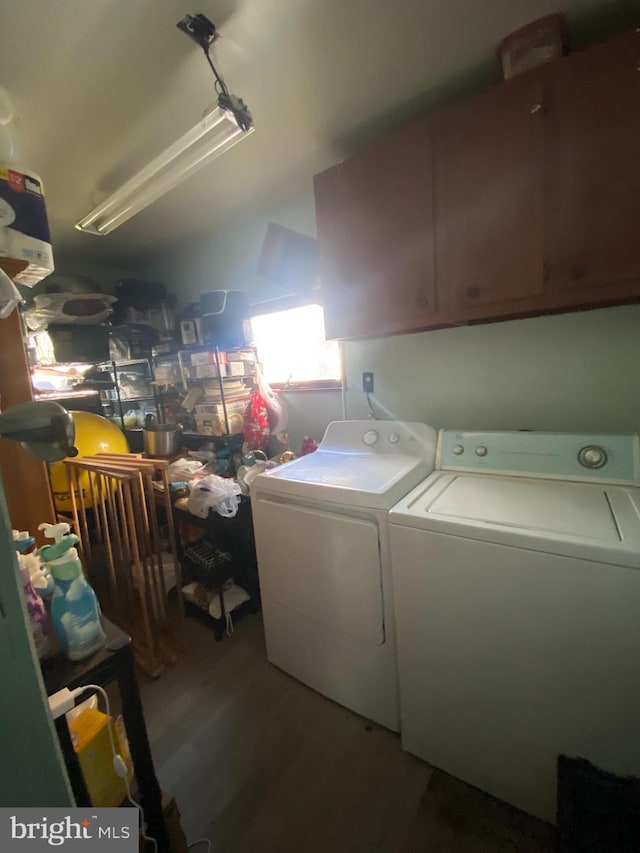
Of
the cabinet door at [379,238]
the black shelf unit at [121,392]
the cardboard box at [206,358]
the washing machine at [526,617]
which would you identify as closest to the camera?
the washing machine at [526,617]

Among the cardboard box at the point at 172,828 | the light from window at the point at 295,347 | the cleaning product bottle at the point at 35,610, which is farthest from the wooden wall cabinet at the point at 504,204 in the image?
the cardboard box at the point at 172,828

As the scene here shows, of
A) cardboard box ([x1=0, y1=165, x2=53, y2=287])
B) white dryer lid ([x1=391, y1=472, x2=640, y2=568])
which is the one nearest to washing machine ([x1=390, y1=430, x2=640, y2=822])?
white dryer lid ([x1=391, y1=472, x2=640, y2=568])

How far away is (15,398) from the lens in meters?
1.18

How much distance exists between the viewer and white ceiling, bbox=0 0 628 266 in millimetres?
1049

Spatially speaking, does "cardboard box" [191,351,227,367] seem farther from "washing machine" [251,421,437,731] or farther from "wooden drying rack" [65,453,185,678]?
"washing machine" [251,421,437,731]

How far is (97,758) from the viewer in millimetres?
885

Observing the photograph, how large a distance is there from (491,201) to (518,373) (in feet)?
2.40

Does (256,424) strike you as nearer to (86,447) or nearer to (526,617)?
(86,447)

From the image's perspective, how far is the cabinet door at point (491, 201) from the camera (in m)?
1.19

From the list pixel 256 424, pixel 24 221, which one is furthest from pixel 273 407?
pixel 24 221

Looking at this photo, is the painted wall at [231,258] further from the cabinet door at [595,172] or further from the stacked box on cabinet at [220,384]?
the cabinet door at [595,172]

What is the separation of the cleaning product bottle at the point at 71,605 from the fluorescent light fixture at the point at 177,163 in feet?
4.75

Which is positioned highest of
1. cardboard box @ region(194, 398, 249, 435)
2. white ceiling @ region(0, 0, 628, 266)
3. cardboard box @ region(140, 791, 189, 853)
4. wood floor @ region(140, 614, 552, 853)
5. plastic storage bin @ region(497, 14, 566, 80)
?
white ceiling @ region(0, 0, 628, 266)

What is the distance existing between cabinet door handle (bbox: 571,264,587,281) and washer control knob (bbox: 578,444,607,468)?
Answer: 1.96ft
